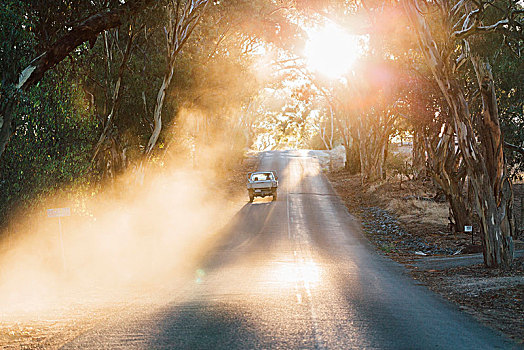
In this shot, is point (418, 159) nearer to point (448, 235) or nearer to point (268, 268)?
point (448, 235)

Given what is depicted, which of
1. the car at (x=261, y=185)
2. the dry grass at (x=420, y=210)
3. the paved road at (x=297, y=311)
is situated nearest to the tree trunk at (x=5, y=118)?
the paved road at (x=297, y=311)

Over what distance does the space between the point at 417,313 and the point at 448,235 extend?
12.7 m

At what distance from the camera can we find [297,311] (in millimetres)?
9523

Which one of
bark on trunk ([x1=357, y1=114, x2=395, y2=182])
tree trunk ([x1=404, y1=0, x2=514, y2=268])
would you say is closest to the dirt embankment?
tree trunk ([x1=404, y1=0, x2=514, y2=268])

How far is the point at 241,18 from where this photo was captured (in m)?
28.2

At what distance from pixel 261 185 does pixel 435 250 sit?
1709 cm

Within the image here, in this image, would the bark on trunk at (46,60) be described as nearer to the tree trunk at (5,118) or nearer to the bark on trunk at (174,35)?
the tree trunk at (5,118)

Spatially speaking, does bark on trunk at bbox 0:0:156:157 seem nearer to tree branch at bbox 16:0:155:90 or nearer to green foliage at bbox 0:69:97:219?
tree branch at bbox 16:0:155:90

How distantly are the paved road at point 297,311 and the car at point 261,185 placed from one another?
50.1ft

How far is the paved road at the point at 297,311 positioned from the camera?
764 cm

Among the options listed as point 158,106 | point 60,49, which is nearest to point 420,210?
point 158,106

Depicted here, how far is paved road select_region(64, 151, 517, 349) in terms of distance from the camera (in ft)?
25.1

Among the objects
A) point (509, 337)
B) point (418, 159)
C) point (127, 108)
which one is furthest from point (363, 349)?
point (418, 159)

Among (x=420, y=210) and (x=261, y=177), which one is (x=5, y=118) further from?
(x=261, y=177)
